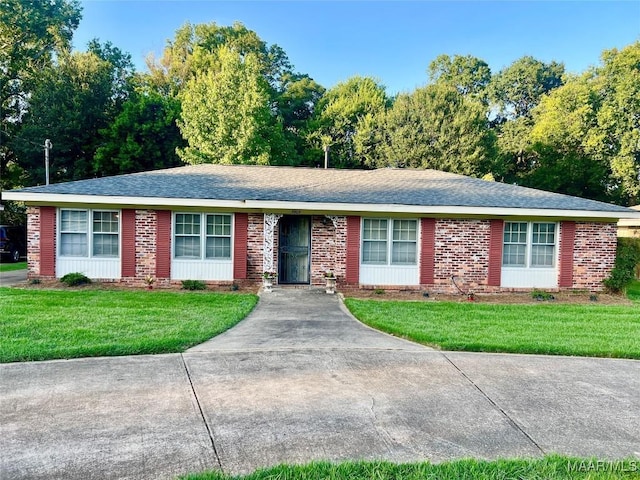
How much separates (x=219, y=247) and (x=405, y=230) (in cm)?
538

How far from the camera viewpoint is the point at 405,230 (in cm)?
1244

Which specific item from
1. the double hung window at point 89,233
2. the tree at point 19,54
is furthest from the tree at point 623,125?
the tree at point 19,54

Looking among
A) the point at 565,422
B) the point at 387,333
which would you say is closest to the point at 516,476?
the point at 565,422

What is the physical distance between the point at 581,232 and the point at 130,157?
25.1 metres

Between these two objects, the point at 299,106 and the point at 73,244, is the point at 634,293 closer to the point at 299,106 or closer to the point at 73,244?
the point at 73,244

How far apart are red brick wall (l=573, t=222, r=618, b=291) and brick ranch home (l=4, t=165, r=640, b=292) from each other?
0.10 ft

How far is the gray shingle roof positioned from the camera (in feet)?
38.9

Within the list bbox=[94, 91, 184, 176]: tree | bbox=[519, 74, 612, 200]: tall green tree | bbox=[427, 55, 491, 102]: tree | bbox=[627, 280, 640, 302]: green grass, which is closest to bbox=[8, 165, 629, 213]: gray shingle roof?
bbox=[627, 280, 640, 302]: green grass

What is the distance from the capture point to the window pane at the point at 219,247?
12367 mm

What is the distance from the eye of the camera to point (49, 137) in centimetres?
2656

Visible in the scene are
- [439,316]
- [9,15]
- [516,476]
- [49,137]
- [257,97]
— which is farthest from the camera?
[9,15]

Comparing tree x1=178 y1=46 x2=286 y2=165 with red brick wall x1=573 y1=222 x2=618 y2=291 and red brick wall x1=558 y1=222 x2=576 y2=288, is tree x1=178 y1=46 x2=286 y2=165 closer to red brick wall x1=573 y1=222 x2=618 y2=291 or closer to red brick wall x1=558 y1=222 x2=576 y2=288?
red brick wall x1=558 y1=222 x2=576 y2=288

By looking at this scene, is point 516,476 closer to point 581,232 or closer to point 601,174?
point 581,232

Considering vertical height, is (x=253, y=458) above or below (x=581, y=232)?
below
